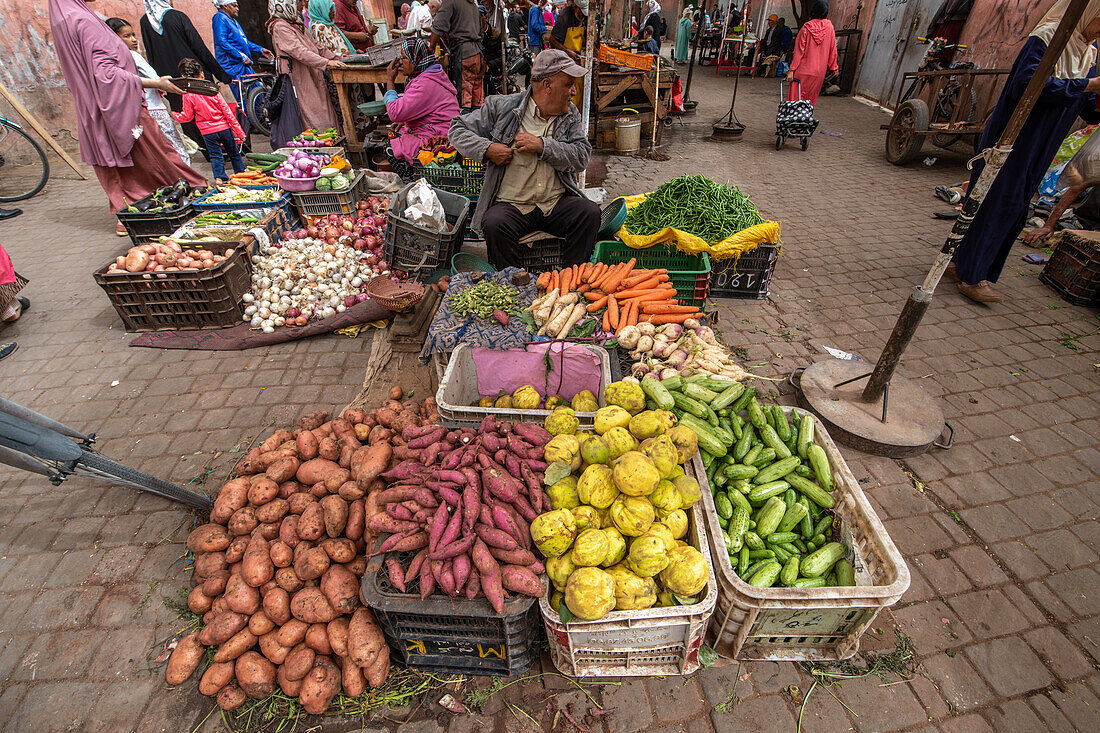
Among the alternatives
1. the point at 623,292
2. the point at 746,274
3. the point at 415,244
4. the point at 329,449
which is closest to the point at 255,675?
the point at 329,449

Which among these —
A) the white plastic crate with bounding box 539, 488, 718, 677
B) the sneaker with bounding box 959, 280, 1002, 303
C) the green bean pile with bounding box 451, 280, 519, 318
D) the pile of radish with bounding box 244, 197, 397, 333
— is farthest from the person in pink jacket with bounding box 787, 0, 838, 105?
the white plastic crate with bounding box 539, 488, 718, 677

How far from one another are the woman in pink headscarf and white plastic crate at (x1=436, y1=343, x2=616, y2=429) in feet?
18.9

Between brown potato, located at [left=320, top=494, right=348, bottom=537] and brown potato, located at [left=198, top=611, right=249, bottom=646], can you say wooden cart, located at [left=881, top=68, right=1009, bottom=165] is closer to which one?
brown potato, located at [left=320, top=494, right=348, bottom=537]

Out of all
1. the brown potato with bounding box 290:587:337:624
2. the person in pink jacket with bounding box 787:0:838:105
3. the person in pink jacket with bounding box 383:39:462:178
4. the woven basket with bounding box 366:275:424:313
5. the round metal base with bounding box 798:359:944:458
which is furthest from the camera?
the person in pink jacket with bounding box 787:0:838:105

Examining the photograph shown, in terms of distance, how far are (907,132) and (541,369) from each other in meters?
9.50

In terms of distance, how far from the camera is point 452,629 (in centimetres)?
212

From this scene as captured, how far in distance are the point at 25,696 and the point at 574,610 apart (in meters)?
2.67

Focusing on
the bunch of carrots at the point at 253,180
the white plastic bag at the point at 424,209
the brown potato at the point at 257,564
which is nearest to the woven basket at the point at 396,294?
the white plastic bag at the point at 424,209

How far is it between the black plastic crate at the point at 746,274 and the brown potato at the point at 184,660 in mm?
4997

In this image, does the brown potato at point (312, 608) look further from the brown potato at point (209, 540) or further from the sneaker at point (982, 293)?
the sneaker at point (982, 293)

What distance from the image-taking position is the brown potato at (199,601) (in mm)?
2422

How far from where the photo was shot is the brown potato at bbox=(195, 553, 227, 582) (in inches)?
96.7

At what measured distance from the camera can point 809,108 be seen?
977 centimetres

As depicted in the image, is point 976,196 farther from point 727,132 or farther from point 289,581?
point 727,132
